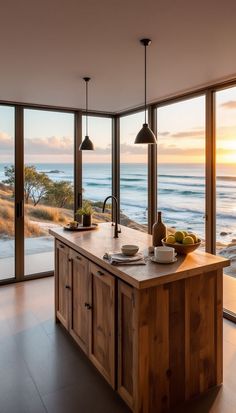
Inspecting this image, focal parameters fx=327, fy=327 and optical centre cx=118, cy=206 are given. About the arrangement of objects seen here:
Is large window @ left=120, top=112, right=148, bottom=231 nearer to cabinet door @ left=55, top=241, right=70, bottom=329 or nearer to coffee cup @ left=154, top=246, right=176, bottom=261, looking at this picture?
cabinet door @ left=55, top=241, right=70, bottom=329

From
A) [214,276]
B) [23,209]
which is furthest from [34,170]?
[214,276]

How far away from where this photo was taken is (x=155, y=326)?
2100mm

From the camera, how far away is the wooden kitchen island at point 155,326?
2061 mm

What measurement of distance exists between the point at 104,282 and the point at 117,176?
11.4 ft

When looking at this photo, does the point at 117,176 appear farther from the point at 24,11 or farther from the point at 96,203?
the point at 24,11

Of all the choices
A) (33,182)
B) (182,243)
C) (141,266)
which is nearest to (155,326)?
(141,266)

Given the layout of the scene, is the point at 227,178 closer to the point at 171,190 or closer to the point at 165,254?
the point at 171,190

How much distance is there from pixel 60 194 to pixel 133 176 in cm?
121

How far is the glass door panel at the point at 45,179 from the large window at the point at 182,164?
4.88 feet

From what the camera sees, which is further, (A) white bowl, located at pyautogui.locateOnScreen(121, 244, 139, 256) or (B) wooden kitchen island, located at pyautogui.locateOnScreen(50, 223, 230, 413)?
(A) white bowl, located at pyautogui.locateOnScreen(121, 244, 139, 256)

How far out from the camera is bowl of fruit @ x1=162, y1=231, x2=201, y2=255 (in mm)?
2449

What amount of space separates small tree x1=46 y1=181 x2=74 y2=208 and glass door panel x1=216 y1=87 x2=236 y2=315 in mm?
2446

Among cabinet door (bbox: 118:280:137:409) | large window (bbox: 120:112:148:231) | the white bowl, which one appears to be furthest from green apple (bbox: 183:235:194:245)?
large window (bbox: 120:112:148:231)

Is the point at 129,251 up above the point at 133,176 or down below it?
below
